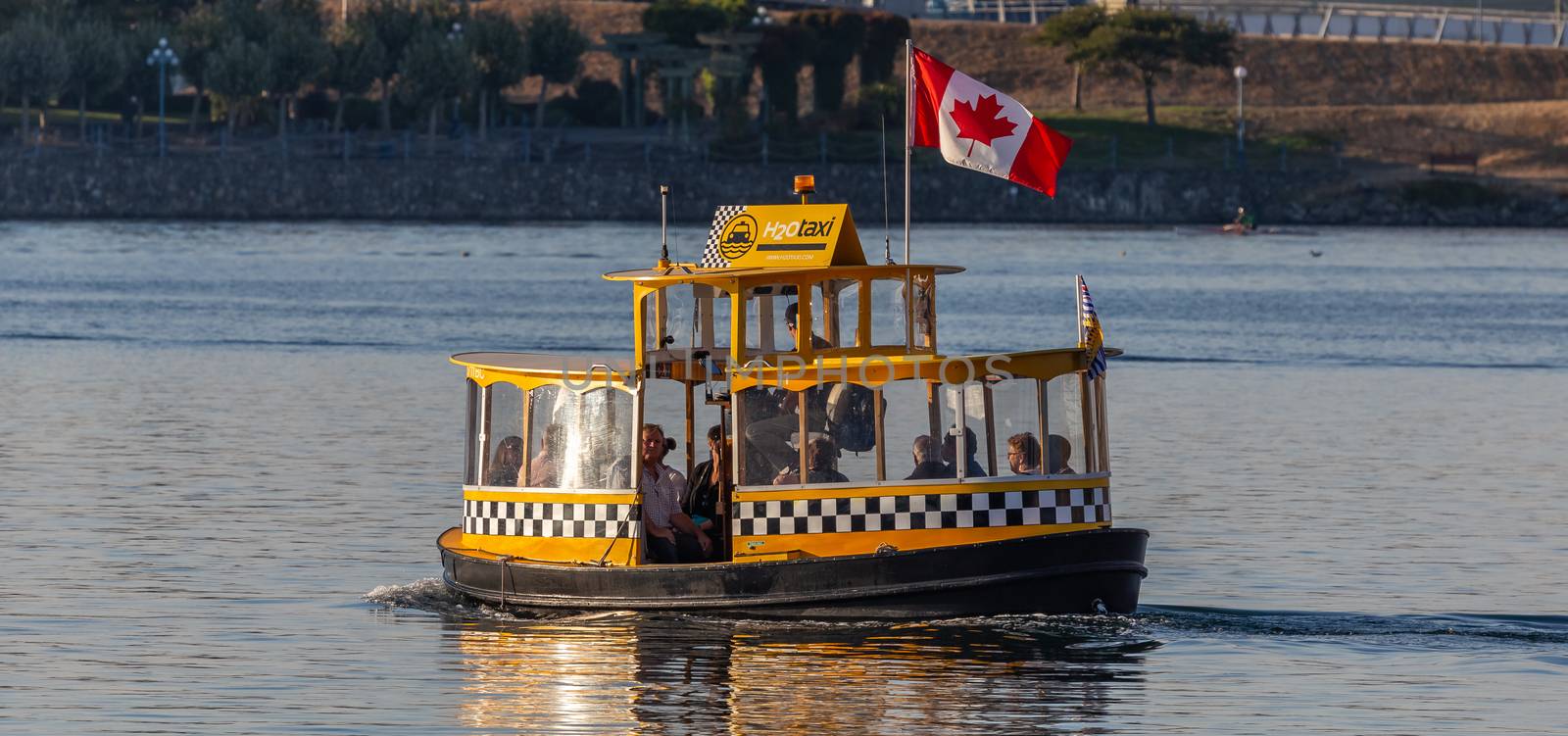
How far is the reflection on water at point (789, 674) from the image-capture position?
1752 centimetres

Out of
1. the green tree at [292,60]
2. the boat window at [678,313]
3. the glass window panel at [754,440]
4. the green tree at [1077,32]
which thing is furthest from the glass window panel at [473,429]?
the green tree at [1077,32]

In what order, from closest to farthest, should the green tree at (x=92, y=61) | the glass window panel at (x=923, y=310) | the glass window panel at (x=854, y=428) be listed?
the glass window panel at (x=854, y=428) → the glass window panel at (x=923, y=310) → the green tree at (x=92, y=61)

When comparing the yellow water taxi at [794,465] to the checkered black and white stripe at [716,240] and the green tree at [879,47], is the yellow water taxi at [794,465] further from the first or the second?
the green tree at [879,47]

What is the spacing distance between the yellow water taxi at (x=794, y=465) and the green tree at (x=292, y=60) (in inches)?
3903

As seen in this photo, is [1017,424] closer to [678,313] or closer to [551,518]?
[678,313]

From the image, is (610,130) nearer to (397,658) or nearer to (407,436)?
(407,436)

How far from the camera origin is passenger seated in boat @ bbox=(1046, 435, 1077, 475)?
20453 mm

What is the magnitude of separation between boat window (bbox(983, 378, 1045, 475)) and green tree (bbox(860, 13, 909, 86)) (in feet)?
364

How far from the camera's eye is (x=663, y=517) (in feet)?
70.7

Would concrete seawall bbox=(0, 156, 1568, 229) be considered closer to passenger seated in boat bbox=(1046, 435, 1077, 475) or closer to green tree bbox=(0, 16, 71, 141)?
green tree bbox=(0, 16, 71, 141)

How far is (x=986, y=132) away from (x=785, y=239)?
210cm

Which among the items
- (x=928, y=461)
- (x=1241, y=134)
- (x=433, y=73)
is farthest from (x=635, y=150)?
(x=928, y=461)

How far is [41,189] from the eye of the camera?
11538 centimetres

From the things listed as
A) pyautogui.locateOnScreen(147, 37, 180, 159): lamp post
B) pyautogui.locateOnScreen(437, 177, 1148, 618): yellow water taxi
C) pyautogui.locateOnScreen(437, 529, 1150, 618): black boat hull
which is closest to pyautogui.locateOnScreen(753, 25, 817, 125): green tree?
pyautogui.locateOnScreen(147, 37, 180, 159): lamp post
